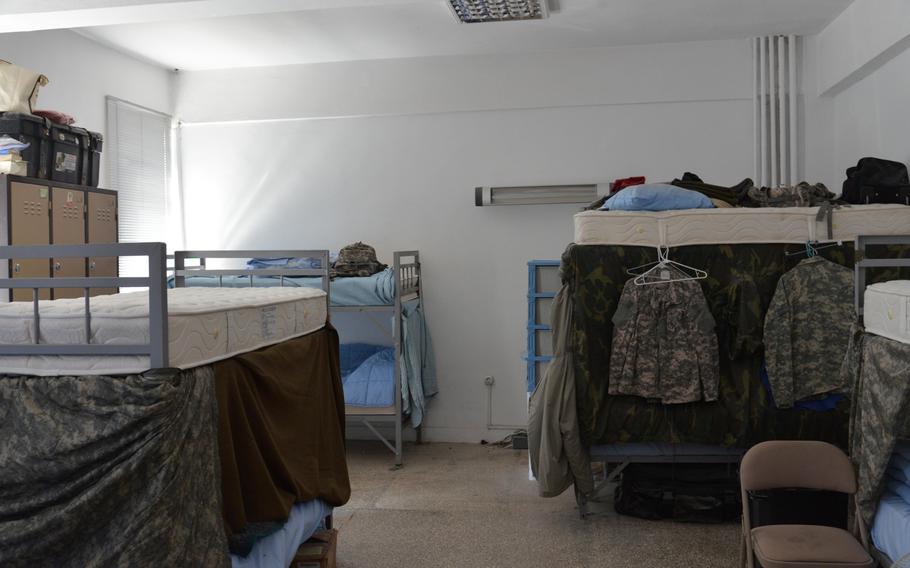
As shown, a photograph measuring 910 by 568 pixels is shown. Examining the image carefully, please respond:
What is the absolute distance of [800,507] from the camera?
11.2 ft

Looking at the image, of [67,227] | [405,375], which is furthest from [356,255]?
[67,227]

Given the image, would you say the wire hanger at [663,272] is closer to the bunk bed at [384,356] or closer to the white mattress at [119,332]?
the bunk bed at [384,356]

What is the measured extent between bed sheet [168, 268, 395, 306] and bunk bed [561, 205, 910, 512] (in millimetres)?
1812

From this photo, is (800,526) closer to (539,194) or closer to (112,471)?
(112,471)

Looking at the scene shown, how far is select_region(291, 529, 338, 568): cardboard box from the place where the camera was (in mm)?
3330

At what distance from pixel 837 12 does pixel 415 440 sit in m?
4.27

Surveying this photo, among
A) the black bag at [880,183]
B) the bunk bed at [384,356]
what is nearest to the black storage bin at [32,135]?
the bunk bed at [384,356]

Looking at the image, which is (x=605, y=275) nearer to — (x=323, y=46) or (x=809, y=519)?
(x=809, y=519)

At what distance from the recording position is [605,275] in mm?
4168

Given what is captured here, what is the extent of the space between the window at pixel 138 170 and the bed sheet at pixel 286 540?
312cm

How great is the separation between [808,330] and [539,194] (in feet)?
8.29

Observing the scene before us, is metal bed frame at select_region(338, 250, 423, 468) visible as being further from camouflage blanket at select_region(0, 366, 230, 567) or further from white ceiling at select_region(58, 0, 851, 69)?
camouflage blanket at select_region(0, 366, 230, 567)

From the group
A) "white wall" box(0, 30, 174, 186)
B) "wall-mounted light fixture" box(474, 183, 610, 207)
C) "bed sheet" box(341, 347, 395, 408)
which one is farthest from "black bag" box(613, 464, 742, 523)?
"white wall" box(0, 30, 174, 186)

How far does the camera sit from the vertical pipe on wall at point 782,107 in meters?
5.74
